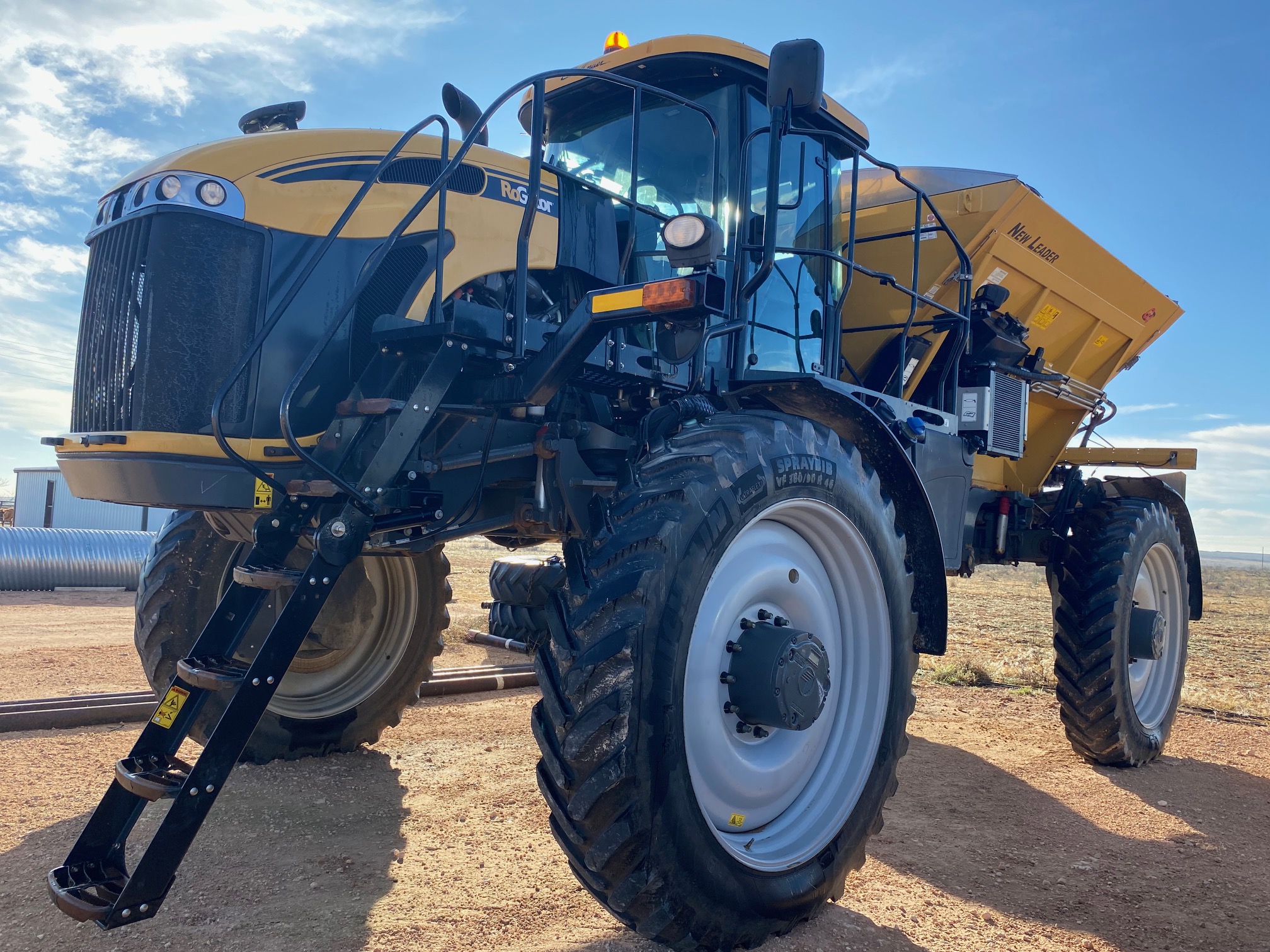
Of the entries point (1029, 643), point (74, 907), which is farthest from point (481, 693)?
point (1029, 643)

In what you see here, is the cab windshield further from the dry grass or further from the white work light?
the dry grass

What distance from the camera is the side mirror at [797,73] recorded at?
3.32 m

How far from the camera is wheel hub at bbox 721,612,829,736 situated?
3.09m

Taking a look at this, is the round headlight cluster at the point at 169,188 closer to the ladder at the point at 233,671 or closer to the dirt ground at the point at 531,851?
the ladder at the point at 233,671

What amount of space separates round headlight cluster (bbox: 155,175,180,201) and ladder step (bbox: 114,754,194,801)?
6.43 ft

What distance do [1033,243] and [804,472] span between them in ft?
12.2

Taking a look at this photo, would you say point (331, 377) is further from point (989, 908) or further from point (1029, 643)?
point (1029, 643)

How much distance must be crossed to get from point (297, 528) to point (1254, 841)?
4.60 meters

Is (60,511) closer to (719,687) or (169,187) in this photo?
(169,187)

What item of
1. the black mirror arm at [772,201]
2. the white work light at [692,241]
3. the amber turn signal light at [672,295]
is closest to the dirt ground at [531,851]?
the amber turn signal light at [672,295]

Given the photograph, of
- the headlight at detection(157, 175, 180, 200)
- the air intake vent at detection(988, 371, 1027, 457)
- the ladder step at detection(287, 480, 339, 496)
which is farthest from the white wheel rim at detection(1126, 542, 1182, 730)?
the headlight at detection(157, 175, 180, 200)

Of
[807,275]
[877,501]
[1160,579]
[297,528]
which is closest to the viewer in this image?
[297,528]

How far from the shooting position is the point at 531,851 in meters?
3.72

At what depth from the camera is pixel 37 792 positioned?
13.9 feet
